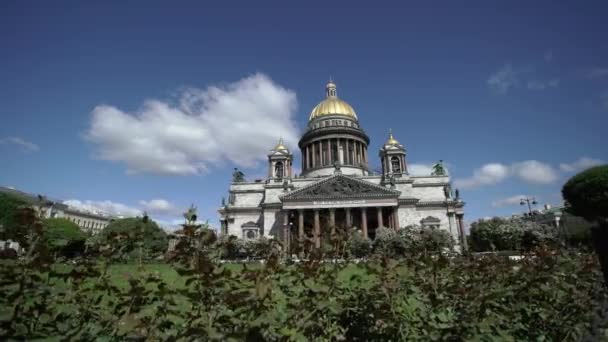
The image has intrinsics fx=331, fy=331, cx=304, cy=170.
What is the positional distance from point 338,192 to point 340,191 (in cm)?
33

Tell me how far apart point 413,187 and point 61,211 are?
81496mm

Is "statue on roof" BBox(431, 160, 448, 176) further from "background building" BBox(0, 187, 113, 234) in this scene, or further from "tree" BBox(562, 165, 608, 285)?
"background building" BBox(0, 187, 113, 234)

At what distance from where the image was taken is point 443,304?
409cm

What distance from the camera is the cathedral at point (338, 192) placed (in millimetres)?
48000

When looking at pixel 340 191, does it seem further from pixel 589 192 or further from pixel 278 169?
pixel 589 192

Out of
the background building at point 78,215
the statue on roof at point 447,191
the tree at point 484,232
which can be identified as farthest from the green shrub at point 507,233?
the background building at point 78,215

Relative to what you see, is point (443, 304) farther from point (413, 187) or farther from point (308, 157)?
point (308, 157)

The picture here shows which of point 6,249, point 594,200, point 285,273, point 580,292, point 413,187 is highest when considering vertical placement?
point 413,187

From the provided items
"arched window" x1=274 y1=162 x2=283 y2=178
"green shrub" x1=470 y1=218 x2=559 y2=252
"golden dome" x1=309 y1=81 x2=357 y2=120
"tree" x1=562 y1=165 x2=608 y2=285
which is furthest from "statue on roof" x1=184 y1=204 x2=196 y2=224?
"golden dome" x1=309 y1=81 x2=357 y2=120

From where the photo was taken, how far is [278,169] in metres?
60.0

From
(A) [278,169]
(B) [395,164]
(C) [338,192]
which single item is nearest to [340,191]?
(C) [338,192]

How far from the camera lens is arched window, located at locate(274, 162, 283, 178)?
59547mm

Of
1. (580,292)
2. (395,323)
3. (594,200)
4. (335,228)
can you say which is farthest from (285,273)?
(594,200)

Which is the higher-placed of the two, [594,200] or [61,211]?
[61,211]
